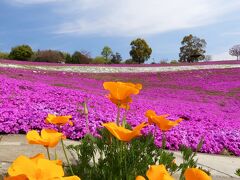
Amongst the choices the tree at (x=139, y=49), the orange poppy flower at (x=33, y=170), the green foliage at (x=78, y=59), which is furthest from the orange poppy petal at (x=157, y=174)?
the tree at (x=139, y=49)

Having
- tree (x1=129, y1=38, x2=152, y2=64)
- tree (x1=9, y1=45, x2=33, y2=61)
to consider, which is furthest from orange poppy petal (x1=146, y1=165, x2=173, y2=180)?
tree (x1=129, y1=38, x2=152, y2=64)

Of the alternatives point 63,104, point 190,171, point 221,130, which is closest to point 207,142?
point 221,130

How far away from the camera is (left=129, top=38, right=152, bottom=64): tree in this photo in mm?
64875

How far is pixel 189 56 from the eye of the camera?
6769 centimetres

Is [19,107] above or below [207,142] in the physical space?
above

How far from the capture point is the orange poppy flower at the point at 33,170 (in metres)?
1.39

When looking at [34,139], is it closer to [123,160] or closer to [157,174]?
[157,174]

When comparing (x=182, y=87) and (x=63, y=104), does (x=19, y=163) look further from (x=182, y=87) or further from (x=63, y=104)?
(x=182, y=87)

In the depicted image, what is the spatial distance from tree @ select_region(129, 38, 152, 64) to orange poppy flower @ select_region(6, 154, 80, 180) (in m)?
63.6

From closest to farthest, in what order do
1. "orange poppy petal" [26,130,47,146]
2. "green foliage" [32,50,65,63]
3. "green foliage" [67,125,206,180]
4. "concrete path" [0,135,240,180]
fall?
"orange poppy petal" [26,130,47,146] < "green foliage" [67,125,206,180] < "concrete path" [0,135,240,180] < "green foliage" [32,50,65,63]

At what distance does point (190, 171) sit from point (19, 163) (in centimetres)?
58

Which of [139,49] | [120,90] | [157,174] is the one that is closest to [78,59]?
[139,49]

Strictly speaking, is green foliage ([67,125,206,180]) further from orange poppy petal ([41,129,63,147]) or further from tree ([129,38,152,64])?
tree ([129,38,152,64])

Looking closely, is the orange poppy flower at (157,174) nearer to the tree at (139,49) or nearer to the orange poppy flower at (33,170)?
the orange poppy flower at (33,170)
